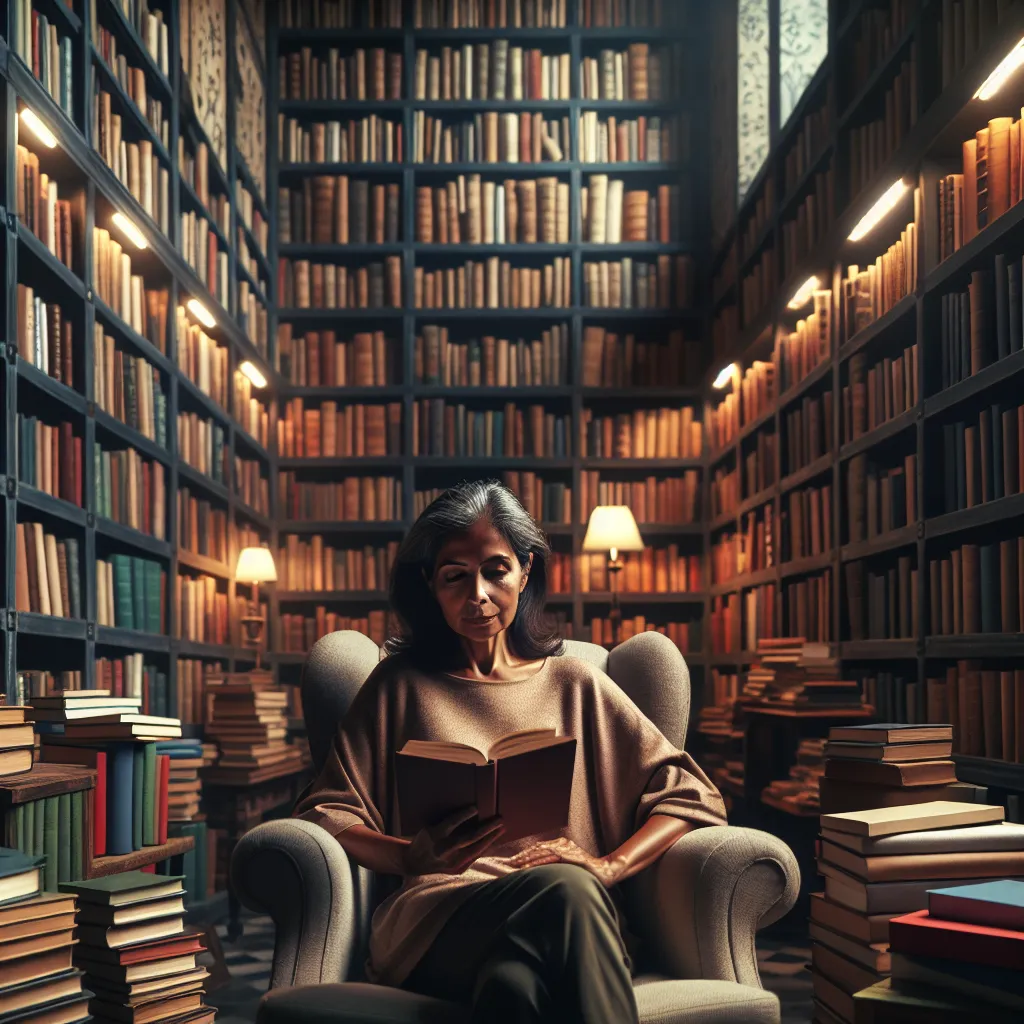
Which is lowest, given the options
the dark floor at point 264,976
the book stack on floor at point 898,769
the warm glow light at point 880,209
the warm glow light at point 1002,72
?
the dark floor at point 264,976

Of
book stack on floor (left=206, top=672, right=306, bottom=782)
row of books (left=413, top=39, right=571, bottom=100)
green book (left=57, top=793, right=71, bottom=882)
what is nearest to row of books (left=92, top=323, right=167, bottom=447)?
→ book stack on floor (left=206, top=672, right=306, bottom=782)

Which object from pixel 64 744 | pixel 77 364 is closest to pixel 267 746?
pixel 77 364

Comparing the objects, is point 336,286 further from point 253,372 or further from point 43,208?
point 43,208

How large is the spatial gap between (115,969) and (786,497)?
3.97 meters

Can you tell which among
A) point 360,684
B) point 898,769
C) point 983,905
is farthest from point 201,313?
point 983,905

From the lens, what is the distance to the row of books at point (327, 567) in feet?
23.8

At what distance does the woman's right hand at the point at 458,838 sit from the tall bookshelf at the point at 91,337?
1845 mm

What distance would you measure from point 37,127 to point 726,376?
→ 4.00m

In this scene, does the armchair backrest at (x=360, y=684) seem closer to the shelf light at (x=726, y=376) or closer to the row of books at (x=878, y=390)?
the row of books at (x=878, y=390)

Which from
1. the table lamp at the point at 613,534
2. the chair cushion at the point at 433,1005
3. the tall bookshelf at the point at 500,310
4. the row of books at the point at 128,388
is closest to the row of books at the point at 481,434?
the tall bookshelf at the point at 500,310

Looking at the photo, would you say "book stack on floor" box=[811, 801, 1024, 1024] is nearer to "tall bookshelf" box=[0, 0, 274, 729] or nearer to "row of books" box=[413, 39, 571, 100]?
"tall bookshelf" box=[0, 0, 274, 729]

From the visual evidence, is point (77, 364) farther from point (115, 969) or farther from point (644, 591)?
point (644, 591)

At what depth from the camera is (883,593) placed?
4.33 m

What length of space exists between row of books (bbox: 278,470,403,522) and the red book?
19.1 ft
